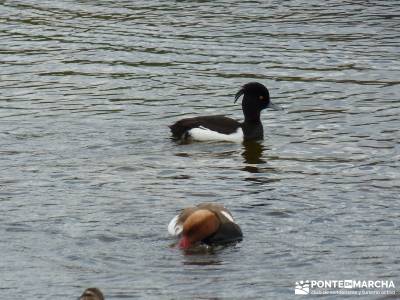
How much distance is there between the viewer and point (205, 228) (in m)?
12.8

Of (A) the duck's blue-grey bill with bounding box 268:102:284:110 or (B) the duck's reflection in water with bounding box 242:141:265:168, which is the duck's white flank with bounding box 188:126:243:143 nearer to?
(B) the duck's reflection in water with bounding box 242:141:265:168

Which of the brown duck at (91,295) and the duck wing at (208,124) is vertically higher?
the brown duck at (91,295)

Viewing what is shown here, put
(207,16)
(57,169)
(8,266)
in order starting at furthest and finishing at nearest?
(207,16) → (57,169) → (8,266)

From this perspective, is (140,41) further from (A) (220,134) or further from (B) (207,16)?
(A) (220,134)

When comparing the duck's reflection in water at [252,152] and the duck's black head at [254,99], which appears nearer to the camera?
the duck's reflection in water at [252,152]

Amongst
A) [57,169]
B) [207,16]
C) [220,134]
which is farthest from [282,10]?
[57,169]

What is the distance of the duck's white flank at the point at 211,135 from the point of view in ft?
60.1

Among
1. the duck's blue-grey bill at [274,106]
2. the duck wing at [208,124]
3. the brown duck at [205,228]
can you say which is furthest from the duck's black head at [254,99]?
the brown duck at [205,228]

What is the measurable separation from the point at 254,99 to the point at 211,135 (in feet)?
3.47

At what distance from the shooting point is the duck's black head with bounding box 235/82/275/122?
19.0m

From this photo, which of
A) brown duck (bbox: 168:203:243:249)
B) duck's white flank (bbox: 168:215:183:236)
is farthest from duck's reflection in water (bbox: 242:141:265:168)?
brown duck (bbox: 168:203:243:249)

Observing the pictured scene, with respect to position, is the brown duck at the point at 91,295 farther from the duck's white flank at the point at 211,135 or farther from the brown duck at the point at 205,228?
the duck's white flank at the point at 211,135

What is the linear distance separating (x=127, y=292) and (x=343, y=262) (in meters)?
2.21

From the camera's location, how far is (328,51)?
23828mm
